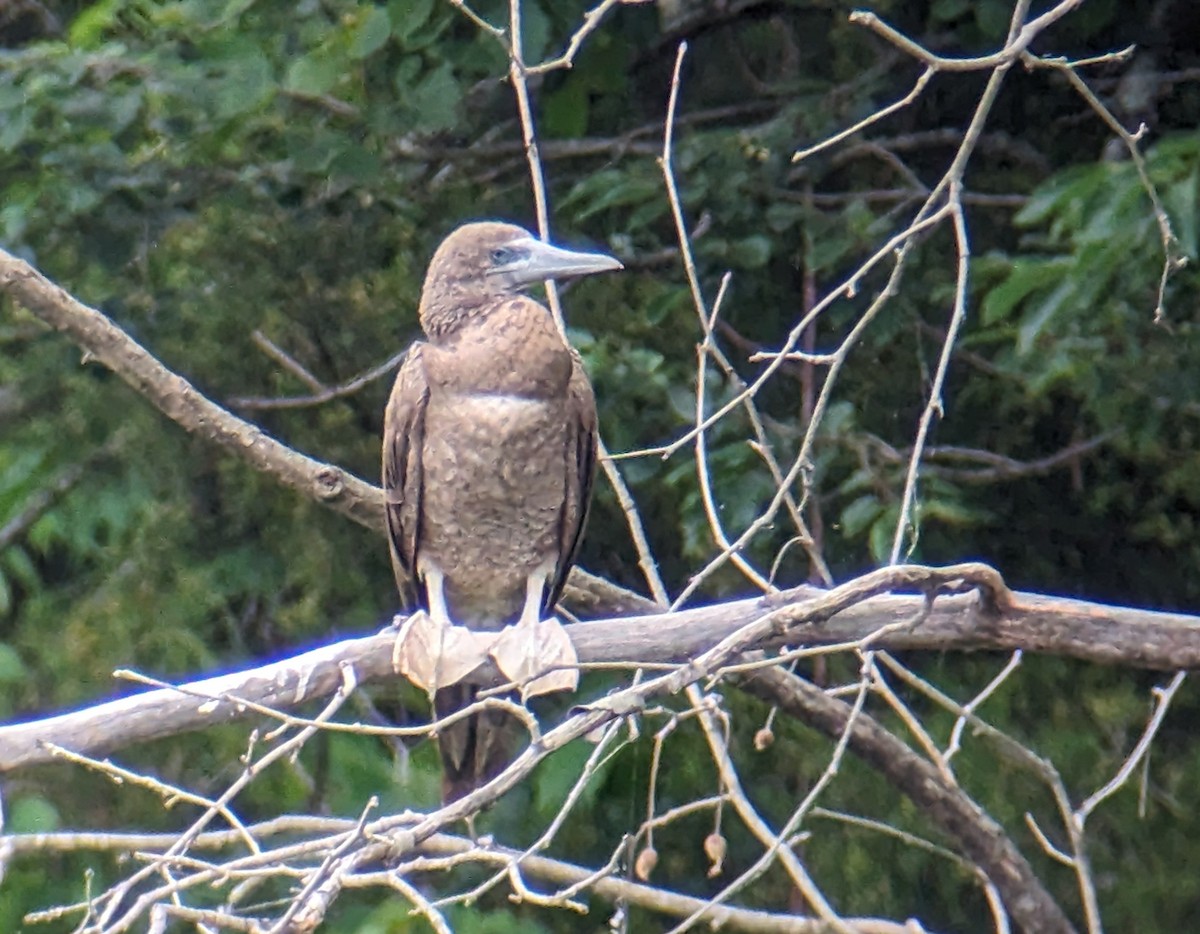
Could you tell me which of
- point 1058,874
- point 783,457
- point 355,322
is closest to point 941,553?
point 783,457

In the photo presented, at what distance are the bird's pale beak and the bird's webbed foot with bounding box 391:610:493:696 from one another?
0.73m

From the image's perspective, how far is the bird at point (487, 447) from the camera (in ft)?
11.8

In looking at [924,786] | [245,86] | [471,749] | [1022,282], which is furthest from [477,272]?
[924,786]

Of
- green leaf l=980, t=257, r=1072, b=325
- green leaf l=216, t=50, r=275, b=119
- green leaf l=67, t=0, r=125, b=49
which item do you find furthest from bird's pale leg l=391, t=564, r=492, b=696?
green leaf l=67, t=0, r=125, b=49

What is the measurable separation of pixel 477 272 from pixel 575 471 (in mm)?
441

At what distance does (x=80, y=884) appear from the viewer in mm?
4633

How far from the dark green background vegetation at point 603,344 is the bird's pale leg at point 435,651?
2.48ft

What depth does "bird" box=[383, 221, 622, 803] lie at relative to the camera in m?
3.60

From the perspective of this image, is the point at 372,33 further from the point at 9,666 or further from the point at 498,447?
the point at 9,666

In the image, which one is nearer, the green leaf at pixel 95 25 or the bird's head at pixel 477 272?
the bird's head at pixel 477 272

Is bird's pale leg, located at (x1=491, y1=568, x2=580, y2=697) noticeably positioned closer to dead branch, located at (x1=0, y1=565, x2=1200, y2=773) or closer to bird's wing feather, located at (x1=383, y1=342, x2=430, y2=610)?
A: dead branch, located at (x1=0, y1=565, x2=1200, y2=773)

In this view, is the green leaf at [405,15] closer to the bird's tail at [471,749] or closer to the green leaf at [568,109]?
the green leaf at [568,109]

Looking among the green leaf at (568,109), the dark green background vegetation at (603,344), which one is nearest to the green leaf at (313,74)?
the dark green background vegetation at (603,344)

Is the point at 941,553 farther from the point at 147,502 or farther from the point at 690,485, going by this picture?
the point at 147,502
